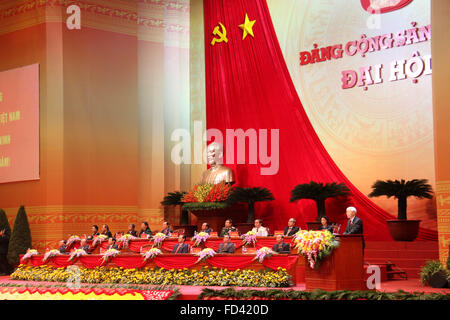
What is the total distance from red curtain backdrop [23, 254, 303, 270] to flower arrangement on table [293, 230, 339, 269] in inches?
60.2

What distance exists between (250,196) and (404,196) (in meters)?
4.01

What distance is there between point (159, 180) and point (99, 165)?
178 cm

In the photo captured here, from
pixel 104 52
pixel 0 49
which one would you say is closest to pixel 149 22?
pixel 104 52

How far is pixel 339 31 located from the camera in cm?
1547

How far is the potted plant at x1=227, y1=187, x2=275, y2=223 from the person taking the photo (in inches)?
597

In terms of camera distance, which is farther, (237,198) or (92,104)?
(92,104)

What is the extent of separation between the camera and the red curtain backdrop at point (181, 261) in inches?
405

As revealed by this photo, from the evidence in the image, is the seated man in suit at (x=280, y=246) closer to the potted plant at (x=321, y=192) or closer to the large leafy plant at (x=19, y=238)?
the potted plant at (x=321, y=192)

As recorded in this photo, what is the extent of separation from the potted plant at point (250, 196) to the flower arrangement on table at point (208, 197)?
20 cm

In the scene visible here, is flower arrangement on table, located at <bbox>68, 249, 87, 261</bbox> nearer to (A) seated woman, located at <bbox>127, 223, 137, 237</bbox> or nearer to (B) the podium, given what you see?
(A) seated woman, located at <bbox>127, 223, 137, 237</bbox>

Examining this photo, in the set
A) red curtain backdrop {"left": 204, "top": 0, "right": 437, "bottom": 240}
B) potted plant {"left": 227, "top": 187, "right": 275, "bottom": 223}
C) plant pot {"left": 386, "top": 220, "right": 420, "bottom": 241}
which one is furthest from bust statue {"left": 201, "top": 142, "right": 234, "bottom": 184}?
plant pot {"left": 386, "top": 220, "right": 420, "bottom": 241}

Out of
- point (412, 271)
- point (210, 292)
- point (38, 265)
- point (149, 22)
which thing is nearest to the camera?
point (210, 292)
